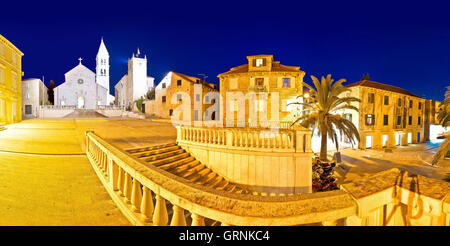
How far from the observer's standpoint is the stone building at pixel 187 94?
115 feet

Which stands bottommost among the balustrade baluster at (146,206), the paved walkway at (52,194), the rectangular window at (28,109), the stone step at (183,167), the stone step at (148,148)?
the stone step at (183,167)

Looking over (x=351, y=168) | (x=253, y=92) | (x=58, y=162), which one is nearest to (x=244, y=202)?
(x=58, y=162)

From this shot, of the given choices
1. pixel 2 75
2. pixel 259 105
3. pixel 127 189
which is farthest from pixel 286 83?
pixel 2 75

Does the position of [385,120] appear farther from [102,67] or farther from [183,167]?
[102,67]

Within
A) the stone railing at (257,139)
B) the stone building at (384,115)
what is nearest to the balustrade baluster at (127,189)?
the stone railing at (257,139)

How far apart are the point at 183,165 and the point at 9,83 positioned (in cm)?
2805

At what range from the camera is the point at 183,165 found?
9461 mm

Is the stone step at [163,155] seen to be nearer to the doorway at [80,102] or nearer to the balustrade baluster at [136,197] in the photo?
the balustrade baluster at [136,197]

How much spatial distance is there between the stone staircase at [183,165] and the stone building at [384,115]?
22.9m

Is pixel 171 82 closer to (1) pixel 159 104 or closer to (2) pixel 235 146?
(1) pixel 159 104

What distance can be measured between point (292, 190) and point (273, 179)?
1023mm

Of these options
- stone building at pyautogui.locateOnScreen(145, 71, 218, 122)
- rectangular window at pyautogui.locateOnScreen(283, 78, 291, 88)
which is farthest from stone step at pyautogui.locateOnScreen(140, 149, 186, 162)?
stone building at pyautogui.locateOnScreen(145, 71, 218, 122)
